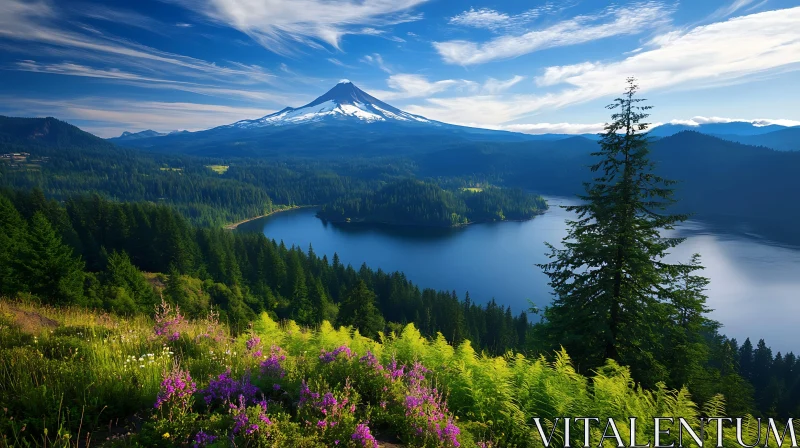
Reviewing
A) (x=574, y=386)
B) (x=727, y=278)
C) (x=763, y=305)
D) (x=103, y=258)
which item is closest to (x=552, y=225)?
(x=727, y=278)

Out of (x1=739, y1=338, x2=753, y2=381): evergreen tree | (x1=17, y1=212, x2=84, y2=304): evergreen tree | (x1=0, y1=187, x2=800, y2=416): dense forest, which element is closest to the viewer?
(x1=17, y1=212, x2=84, y2=304): evergreen tree

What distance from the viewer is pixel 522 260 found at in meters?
108

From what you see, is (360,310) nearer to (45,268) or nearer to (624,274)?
(45,268)

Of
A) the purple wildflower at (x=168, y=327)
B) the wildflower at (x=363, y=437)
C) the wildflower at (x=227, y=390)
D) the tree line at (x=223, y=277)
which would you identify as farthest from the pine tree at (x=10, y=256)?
the wildflower at (x=363, y=437)

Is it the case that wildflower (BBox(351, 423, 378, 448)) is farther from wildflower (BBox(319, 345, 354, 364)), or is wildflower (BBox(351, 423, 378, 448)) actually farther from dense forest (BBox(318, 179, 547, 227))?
dense forest (BBox(318, 179, 547, 227))

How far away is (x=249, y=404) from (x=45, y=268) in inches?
1229

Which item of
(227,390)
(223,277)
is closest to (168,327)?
(227,390)

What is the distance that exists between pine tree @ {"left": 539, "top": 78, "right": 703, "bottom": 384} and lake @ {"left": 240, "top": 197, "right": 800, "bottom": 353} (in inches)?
2603

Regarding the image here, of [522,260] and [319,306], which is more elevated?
[319,306]

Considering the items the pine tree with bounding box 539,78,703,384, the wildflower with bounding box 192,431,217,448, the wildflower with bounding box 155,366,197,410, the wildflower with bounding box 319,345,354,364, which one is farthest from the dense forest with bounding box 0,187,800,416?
the wildflower with bounding box 192,431,217,448

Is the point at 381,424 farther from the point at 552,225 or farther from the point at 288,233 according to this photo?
the point at 552,225

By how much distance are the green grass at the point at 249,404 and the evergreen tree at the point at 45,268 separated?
24.2m

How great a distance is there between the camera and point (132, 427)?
4.04m

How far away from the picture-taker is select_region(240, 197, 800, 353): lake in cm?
7000
